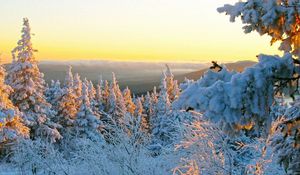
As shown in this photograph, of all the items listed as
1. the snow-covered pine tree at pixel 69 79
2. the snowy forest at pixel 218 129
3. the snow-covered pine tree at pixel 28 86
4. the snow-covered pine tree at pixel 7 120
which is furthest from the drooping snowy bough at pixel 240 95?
the snow-covered pine tree at pixel 69 79

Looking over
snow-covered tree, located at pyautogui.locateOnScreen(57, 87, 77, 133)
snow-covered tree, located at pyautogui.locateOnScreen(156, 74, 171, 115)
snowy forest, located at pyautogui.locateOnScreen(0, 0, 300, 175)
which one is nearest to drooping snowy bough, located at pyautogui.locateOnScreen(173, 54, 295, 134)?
snowy forest, located at pyautogui.locateOnScreen(0, 0, 300, 175)

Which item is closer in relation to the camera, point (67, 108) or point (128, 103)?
point (67, 108)

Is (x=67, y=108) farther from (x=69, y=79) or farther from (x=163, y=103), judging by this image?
(x=163, y=103)

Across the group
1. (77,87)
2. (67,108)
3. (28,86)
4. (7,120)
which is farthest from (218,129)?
(77,87)

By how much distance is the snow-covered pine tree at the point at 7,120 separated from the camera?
2881 centimetres

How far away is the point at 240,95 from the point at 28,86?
3139cm

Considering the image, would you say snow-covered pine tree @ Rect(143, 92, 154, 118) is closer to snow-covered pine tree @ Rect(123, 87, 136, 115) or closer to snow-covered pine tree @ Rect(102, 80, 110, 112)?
snow-covered pine tree @ Rect(123, 87, 136, 115)

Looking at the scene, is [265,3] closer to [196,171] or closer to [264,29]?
[264,29]

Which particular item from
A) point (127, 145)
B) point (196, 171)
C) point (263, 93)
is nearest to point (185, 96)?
point (263, 93)

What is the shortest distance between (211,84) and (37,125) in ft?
109

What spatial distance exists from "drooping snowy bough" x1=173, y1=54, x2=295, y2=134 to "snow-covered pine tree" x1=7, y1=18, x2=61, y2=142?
30.6 m

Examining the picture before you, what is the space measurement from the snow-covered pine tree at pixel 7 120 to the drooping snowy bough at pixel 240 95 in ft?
83.9

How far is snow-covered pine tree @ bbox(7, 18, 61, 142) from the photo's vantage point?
109 ft

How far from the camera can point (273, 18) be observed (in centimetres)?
443
